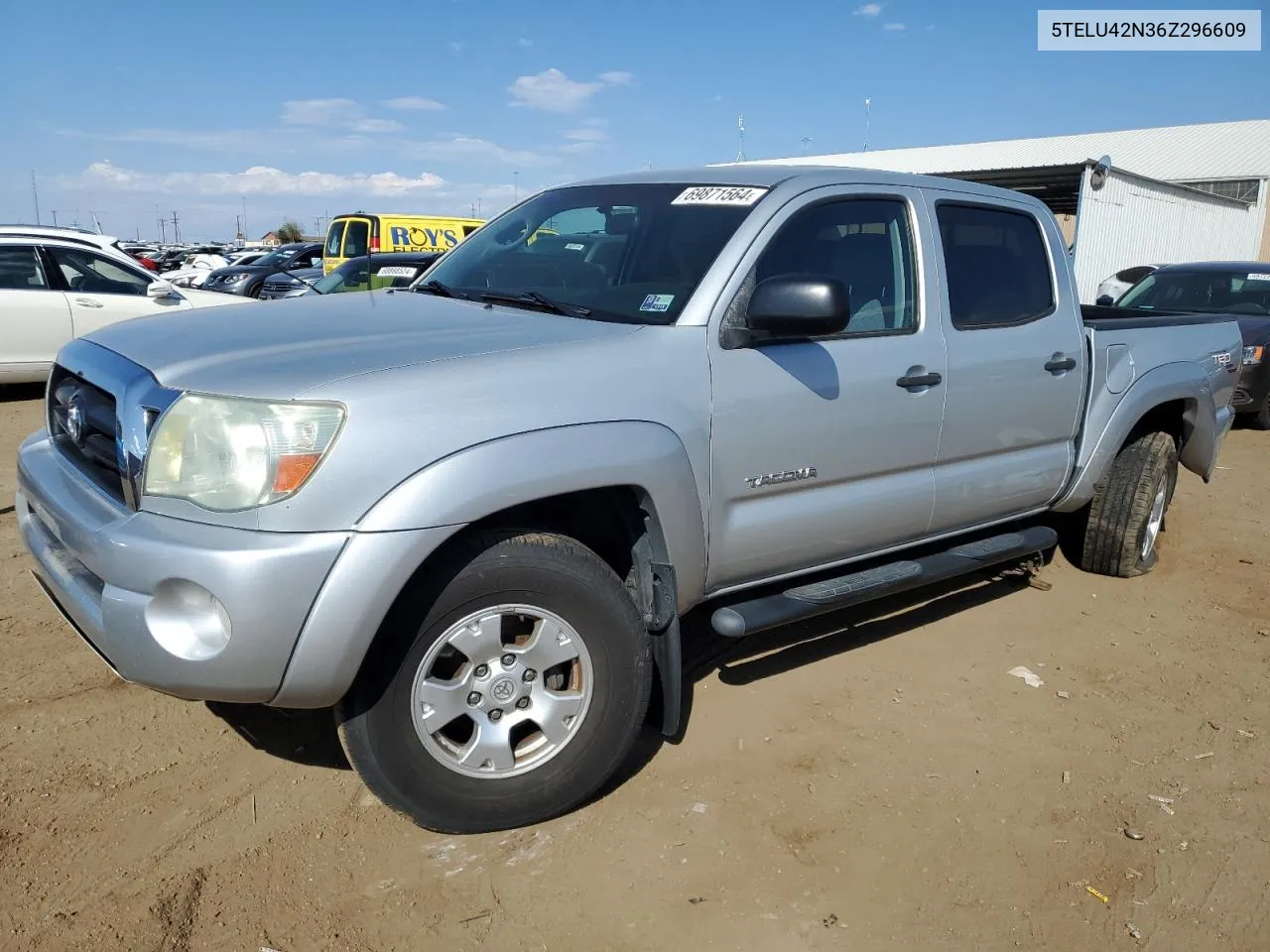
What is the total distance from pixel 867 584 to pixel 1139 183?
18374 millimetres

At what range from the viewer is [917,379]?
11.5ft

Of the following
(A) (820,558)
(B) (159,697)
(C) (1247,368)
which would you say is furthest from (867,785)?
(C) (1247,368)

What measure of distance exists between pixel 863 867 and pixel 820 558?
1.07 metres

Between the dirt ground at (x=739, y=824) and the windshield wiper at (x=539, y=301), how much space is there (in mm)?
1457

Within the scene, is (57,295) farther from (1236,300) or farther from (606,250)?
(1236,300)

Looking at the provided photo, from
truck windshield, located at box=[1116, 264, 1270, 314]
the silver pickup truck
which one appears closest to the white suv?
the silver pickup truck

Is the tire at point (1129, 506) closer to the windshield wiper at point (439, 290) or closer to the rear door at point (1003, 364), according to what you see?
the rear door at point (1003, 364)

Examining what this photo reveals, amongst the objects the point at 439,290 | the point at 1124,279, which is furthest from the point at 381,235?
the point at 439,290

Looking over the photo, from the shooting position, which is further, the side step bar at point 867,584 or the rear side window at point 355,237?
the rear side window at point 355,237

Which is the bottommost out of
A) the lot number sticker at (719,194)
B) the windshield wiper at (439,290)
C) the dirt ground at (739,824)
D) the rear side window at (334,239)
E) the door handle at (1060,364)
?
the dirt ground at (739,824)

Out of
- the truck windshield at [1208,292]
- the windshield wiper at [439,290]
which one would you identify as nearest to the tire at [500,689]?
the windshield wiper at [439,290]

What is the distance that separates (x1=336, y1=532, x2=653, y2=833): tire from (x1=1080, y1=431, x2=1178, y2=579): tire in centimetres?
303

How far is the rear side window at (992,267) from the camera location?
3.82 m

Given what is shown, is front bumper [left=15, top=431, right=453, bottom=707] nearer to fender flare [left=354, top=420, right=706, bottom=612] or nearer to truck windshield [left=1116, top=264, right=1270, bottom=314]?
fender flare [left=354, top=420, right=706, bottom=612]
